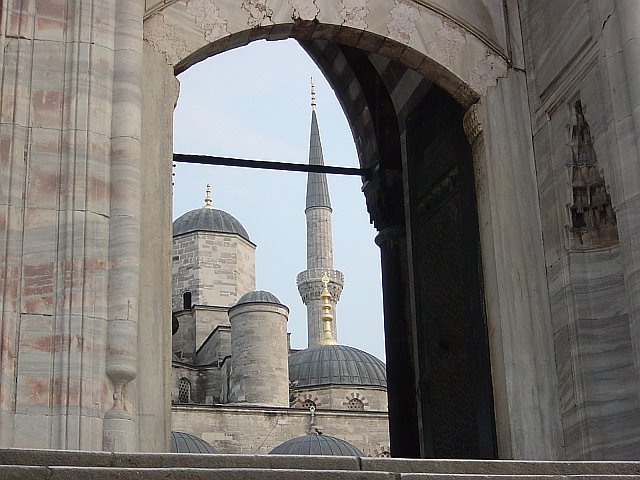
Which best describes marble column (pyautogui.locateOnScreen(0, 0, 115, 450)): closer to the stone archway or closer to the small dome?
the stone archway

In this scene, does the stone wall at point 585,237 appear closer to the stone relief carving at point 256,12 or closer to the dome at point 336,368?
the stone relief carving at point 256,12

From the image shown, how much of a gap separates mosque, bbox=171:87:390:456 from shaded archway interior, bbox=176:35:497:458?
4435 cm

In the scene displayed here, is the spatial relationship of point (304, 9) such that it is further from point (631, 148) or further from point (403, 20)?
point (631, 148)

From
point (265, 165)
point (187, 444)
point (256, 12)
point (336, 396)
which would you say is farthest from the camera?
point (336, 396)

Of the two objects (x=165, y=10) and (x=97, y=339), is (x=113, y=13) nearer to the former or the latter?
(x=165, y=10)

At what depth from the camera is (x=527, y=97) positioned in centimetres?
986

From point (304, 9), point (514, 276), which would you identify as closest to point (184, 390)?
point (304, 9)

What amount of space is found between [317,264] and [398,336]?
74.2 m

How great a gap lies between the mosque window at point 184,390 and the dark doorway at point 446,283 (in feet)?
196

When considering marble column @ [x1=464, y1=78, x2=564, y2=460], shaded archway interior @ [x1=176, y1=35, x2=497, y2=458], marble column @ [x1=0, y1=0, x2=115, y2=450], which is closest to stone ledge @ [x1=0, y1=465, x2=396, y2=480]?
marble column @ [x1=0, y1=0, x2=115, y2=450]

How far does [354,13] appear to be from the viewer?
31.6ft

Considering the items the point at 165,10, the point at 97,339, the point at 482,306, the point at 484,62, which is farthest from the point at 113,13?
the point at 482,306

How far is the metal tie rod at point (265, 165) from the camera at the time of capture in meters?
12.1

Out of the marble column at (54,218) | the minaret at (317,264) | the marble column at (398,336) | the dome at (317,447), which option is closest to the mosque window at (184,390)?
the minaret at (317,264)
